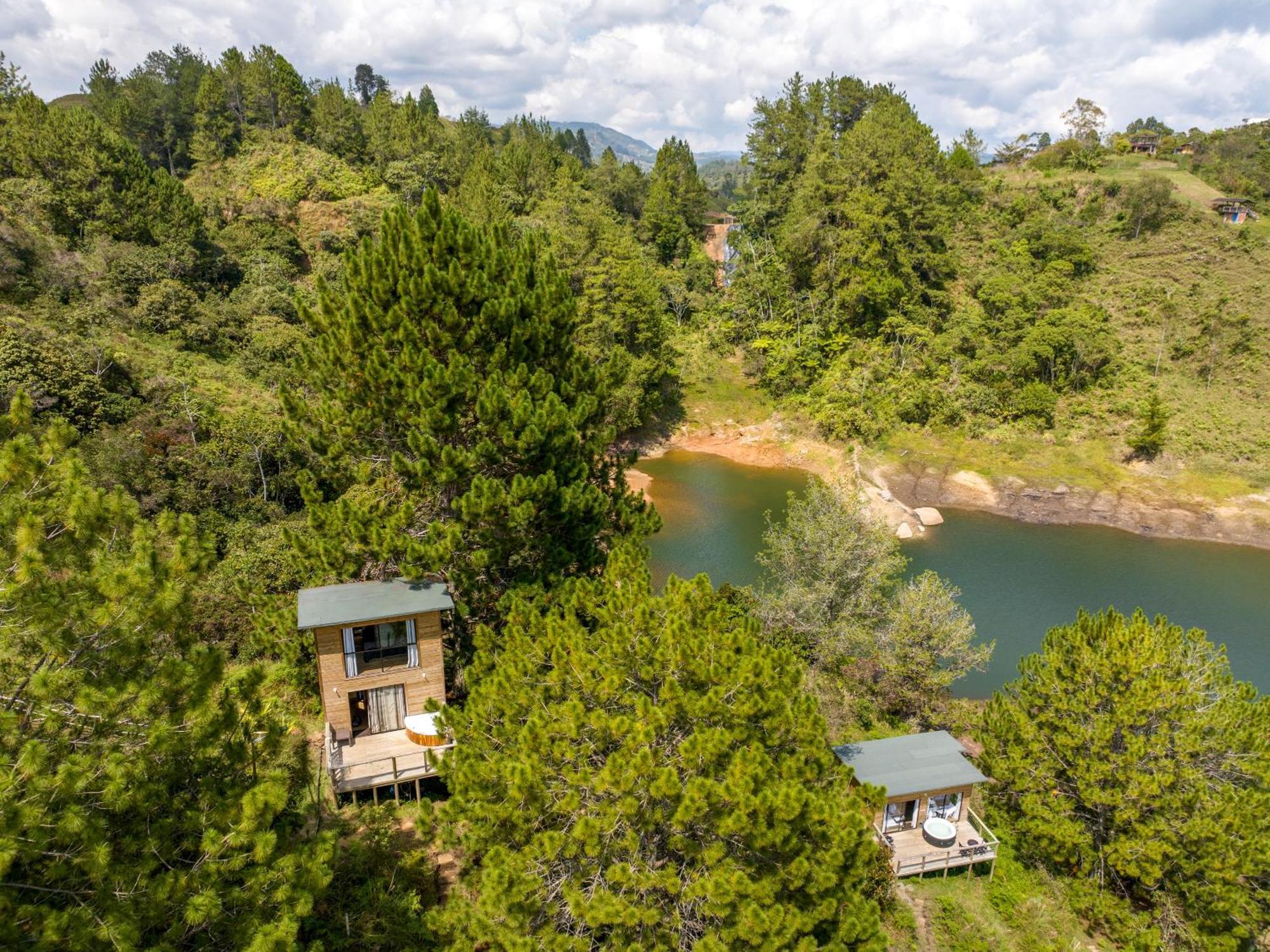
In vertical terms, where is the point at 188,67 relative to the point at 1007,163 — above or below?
above

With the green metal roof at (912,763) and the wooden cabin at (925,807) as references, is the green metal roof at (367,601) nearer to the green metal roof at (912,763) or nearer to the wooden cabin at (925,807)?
the green metal roof at (912,763)

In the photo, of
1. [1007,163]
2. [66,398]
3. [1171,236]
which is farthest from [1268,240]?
[66,398]

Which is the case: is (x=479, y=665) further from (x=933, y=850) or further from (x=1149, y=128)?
(x=1149, y=128)

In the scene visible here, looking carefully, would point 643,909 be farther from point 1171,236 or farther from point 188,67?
point 188,67

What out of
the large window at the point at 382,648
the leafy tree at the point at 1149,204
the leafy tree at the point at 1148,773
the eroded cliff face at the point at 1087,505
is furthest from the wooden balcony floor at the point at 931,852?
the leafy tree at the point at 1149,204

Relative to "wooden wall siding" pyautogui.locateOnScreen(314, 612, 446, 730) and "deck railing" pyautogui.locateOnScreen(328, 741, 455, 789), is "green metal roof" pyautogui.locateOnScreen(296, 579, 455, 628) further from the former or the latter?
"deck railing" pyautogui.locateOnScreen(328, 741, 455, 789)
